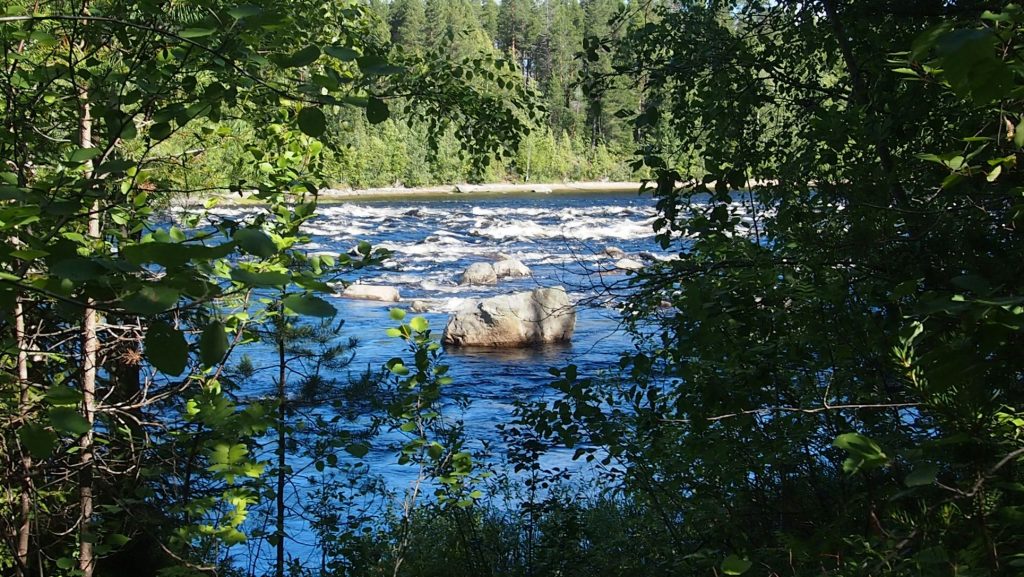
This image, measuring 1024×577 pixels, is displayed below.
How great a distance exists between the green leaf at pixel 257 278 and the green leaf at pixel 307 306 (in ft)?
0.23

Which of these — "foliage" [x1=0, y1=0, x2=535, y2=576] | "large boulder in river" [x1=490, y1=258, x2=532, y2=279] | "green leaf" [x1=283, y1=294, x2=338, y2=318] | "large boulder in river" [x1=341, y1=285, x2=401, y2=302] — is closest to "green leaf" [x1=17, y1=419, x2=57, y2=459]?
"foliage" [x1=0, y1=0, x2=535, y2=576]

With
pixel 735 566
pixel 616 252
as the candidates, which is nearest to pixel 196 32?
pixel 735 566

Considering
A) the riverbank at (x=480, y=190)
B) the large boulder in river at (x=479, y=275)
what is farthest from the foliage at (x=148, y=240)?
the riverbank at (x=480, y=190)

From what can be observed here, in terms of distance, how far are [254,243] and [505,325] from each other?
1067cm

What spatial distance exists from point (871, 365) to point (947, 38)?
6.85ft

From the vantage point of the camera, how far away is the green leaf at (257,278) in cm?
96

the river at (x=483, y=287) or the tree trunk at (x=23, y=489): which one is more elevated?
the tree trunk at (x=23, y=489)

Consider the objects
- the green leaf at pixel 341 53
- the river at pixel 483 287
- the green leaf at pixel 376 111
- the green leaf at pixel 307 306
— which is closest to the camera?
the green leaf at pixel 307 306

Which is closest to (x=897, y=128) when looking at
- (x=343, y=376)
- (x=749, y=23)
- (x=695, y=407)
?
(x=695, y=407)

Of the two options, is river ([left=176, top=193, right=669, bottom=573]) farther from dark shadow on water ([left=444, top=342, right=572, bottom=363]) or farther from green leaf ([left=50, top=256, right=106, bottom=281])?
green leaf ([left=50, top=256, right=106, bottom=281])

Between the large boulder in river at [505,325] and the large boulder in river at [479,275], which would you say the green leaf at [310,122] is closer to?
the large boulder in river at [505,325]

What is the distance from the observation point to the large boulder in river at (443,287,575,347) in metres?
11.7

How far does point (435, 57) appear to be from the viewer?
411cm

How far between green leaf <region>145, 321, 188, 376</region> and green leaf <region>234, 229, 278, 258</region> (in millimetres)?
157
